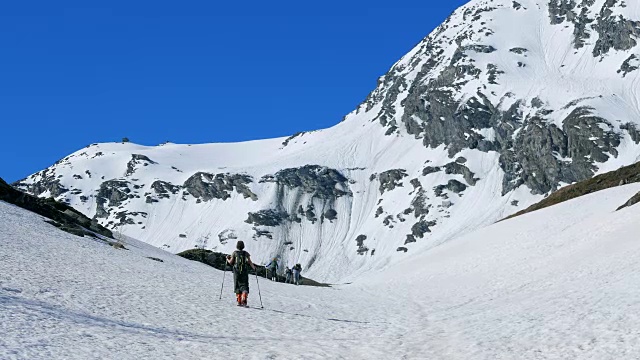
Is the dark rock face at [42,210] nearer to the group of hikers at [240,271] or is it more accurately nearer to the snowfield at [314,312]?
the snowfield at [314,312]

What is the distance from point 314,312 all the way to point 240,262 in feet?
9.08

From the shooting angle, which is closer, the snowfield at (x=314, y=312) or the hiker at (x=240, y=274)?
the snowfield at (x=314, y=312)

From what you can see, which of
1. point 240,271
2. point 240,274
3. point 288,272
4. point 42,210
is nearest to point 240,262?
point 240,271

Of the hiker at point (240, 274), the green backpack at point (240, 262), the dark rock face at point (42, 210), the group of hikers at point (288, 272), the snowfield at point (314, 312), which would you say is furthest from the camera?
the group of hikers at point (288, 272)

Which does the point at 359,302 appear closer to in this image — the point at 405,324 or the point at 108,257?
the point at 405,324

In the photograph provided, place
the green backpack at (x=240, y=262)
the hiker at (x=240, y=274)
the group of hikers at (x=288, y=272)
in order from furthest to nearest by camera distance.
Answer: the group of hikers at (x=288, y=272) < the green backpack at (x=240, y=262) < the hiker at (x=240, y=274)

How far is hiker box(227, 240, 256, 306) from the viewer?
21203mm

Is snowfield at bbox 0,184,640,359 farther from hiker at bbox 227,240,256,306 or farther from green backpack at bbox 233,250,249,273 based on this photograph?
green backpack at bbox 233,250,249,273

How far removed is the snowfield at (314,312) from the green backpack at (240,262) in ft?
3.82

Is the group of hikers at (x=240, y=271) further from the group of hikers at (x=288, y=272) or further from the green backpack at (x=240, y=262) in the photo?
the group of hikers at (x=288, y=272)

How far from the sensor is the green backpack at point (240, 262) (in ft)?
70.4

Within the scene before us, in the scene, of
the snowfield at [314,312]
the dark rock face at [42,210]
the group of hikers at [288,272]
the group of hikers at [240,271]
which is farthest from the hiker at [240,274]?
the dark rock face at [42,210]

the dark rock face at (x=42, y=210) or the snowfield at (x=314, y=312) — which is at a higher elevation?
the dark rock face at (x=42, y=210)

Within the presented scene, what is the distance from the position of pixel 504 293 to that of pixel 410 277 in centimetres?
1583
